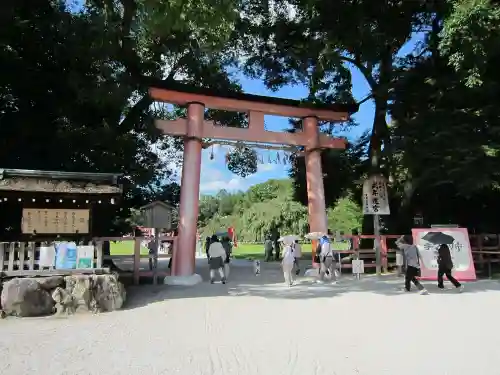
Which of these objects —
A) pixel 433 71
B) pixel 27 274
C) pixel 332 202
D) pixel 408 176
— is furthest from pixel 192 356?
pixel 332 202

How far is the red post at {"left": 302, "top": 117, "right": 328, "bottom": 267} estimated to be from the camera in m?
13.7

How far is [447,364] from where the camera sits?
15.0 feet

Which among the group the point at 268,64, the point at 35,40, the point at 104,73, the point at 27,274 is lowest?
the point at 27,274

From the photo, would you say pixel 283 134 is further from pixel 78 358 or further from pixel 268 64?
pixel 78 358

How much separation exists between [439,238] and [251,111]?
7035 millimetres

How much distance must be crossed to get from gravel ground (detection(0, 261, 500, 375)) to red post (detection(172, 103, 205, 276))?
2.46m

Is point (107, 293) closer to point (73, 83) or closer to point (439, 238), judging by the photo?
point (73, 83)

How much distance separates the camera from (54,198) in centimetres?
917

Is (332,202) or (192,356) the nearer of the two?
(192,356)

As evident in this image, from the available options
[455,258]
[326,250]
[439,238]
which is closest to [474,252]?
[455,258]

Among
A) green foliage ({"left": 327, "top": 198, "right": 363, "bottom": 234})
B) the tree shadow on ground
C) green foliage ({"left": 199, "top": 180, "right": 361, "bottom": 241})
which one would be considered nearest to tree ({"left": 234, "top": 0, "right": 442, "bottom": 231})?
the tree shadow on ground

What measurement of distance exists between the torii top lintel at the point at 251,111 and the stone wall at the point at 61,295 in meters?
5.66

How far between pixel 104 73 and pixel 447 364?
11.1 metres

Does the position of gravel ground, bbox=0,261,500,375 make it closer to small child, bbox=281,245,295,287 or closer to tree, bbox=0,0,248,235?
small child, bbox=281,245,295,287
